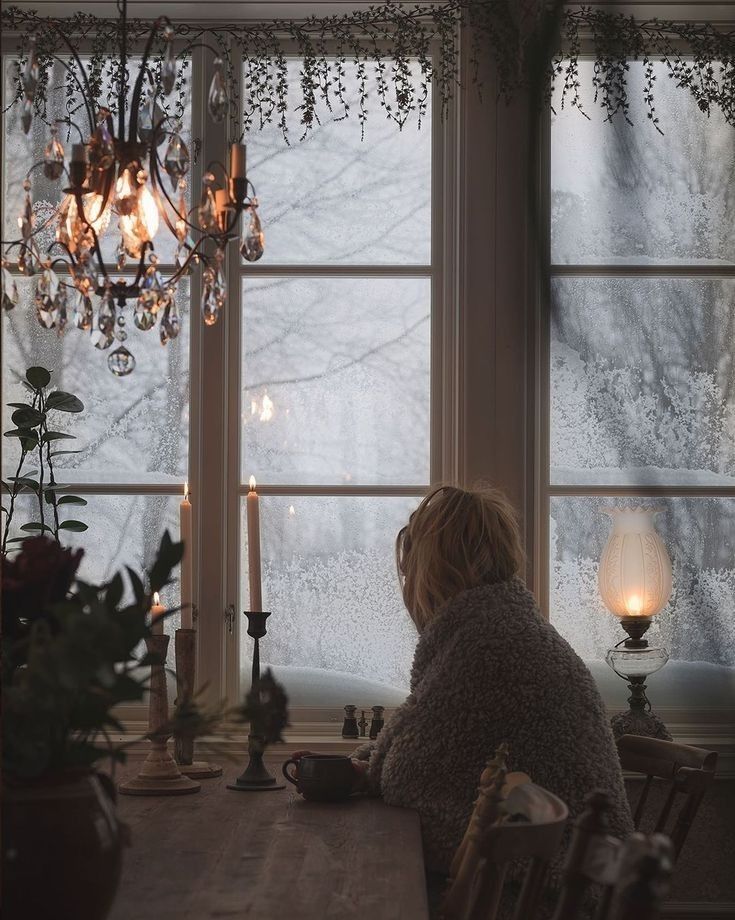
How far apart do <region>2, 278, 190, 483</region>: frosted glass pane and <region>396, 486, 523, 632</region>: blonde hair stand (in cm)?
105

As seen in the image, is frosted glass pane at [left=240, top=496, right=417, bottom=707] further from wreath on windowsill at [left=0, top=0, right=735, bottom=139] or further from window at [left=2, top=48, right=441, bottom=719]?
wreath on windowsill at [left=0, top=0, right=735, bottom=139]

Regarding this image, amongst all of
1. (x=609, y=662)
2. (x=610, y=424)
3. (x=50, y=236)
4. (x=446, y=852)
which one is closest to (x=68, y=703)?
(x=610, y=424)

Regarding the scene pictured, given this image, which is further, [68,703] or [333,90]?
[333,90]

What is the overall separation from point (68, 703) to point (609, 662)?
85.2 inches

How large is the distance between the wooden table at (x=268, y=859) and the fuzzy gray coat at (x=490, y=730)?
7cm

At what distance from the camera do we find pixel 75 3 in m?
3.25

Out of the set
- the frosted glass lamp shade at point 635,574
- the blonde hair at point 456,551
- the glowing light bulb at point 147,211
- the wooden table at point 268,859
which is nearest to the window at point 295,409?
the frosted glass lamp shade at point 635,574

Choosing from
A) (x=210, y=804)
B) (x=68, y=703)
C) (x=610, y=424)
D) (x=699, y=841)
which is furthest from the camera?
(x=699, y=841)

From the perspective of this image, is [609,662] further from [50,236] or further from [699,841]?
[50,236]

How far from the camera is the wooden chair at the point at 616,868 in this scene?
927 mm

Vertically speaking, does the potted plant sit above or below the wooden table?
above

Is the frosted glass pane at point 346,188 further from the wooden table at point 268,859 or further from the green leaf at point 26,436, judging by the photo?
the wooden table at point 268,859

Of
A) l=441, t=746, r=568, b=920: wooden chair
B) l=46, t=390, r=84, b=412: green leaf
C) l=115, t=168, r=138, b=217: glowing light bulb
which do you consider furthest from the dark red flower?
l=46, t=390, r=84, b=412: green leaf

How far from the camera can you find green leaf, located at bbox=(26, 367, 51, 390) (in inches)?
120
